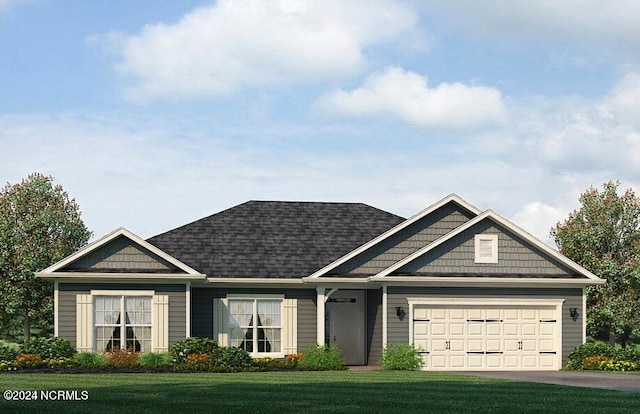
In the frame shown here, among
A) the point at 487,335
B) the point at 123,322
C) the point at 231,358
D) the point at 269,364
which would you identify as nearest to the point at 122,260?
the point at 123,322

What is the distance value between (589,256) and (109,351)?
24.4 meters

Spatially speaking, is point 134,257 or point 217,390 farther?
point 134,257

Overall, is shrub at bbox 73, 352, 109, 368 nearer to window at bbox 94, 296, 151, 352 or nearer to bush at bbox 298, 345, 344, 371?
window at bbox 94, 296, 151, 352

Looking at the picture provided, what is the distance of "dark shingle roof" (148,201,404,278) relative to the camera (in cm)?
3516

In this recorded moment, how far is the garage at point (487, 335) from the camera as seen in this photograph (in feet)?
109

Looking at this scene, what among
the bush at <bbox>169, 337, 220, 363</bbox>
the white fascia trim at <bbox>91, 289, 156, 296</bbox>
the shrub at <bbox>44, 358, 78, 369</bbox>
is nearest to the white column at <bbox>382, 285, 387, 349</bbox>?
the bush at <bbox>169, 337, 220, 363</bbox>

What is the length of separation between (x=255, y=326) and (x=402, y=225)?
6056 mm

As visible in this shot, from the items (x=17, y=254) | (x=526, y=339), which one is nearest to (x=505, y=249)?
(x=526, y=339)

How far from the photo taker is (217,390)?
21031mm

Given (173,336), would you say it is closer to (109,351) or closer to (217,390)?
(109,351)

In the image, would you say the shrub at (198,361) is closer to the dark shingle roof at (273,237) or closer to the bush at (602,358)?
the dark shingle roof at (273,237)

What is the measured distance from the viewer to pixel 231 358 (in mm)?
30953

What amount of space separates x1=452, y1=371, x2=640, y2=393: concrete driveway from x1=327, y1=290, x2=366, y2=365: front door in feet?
22.3

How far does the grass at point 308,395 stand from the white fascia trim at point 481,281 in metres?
6.28
